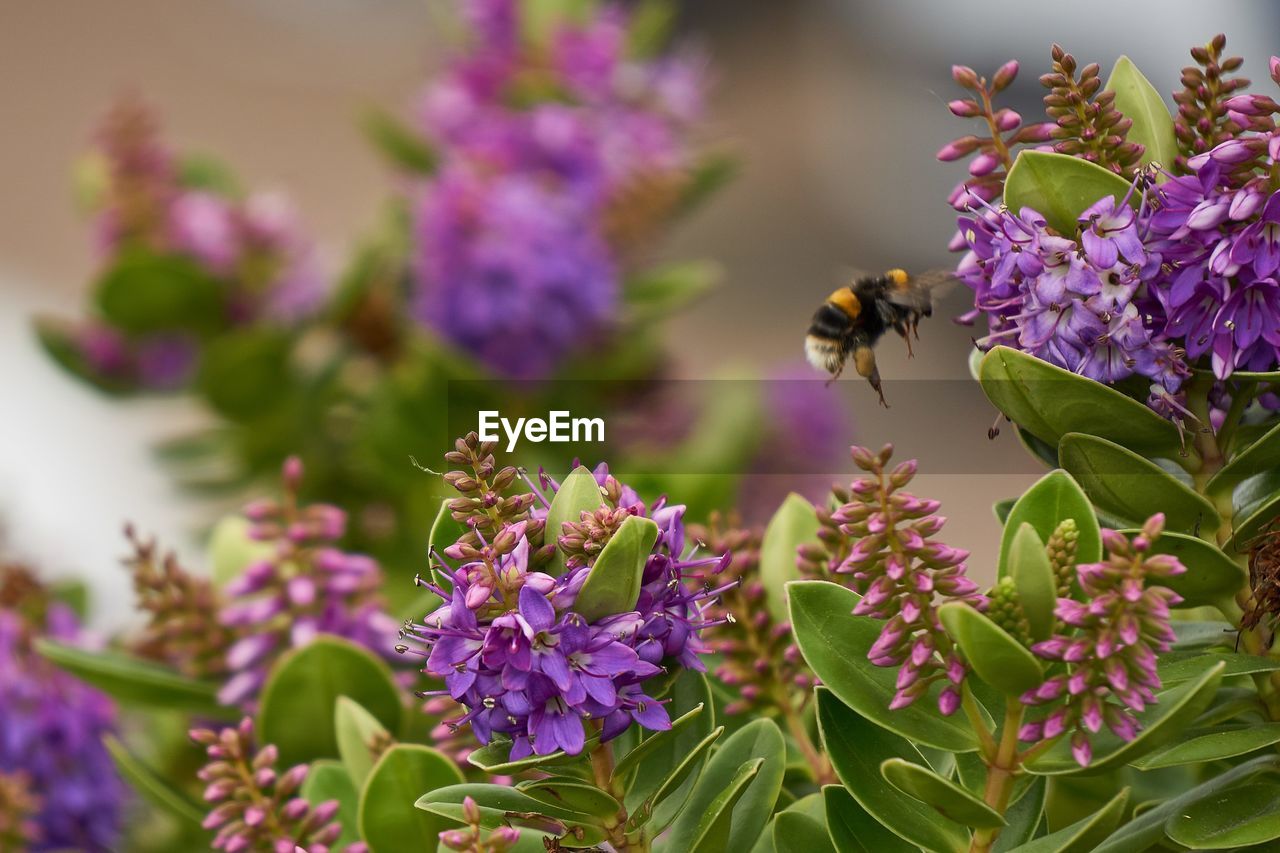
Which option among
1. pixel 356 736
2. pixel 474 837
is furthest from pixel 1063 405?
pixel 356 736

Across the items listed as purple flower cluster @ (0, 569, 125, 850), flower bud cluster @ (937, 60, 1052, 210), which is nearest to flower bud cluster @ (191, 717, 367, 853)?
flower bud cluster @ (937, 60, 1052, 210)

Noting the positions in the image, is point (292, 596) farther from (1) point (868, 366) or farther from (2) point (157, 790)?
(1) point (868, 366)

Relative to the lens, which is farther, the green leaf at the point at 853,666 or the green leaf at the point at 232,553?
the green leaf at the point at 232,553

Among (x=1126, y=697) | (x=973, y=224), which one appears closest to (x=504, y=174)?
(x=973, y=224)

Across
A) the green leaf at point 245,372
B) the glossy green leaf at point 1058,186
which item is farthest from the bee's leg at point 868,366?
the green leaf at point 245,372

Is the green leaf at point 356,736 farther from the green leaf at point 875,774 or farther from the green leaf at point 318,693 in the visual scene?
the green leaf at point 875,774

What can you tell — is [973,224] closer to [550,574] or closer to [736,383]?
[550,574]
